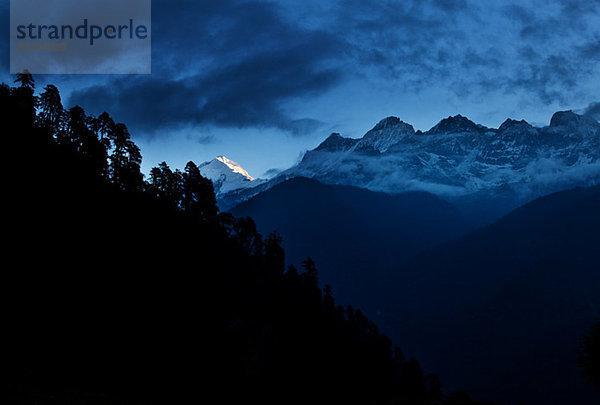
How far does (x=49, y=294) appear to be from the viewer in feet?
131

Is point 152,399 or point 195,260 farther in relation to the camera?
point 195,260

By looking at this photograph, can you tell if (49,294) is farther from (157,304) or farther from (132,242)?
(132,242)

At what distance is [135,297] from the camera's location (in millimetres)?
49906

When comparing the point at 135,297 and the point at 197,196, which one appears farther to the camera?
the point at 197,196

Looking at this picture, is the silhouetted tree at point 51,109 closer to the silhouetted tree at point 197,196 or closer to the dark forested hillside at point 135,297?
the dark forested hillside at point 135,297

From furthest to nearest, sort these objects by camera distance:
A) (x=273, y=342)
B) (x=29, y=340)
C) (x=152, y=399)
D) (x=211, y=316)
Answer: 1. (x=273, y=342)
2. (x=211, y=316)
3. (x=152, y=399)
4. (x=29, y=340)

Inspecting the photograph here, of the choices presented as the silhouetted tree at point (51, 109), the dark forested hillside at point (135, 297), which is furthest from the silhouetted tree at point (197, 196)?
the silhouetted tree at point (51, 109)

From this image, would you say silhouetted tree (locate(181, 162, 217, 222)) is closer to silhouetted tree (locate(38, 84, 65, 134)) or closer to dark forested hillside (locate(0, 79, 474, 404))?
A: dark forested hillside (locate(0, 79, 474, 404))

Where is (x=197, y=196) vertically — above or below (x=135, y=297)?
above

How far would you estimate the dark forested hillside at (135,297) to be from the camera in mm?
36406

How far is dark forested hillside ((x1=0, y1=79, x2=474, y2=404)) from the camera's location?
36.4 m

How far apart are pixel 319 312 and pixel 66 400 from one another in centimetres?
7930

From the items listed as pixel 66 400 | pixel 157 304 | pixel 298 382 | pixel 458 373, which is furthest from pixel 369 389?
pixel 458 373

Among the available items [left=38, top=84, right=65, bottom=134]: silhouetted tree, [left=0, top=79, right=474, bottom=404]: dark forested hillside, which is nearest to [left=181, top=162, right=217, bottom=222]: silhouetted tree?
[left=0, top=79, right=474, bottom=404]: dark forested hillside
